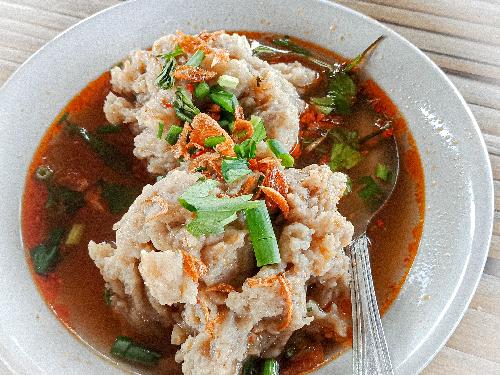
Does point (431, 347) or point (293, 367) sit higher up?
point (431, 347)

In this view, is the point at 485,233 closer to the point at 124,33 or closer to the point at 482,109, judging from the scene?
the point at 482,109

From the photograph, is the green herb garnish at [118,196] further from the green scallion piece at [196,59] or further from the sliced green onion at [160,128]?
the green scallion piece at [196,59]

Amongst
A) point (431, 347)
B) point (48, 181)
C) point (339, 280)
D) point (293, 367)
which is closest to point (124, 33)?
point (48, 181)

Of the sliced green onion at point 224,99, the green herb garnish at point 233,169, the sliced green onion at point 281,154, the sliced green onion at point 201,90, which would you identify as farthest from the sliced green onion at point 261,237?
the sliced green onion at point 201,90

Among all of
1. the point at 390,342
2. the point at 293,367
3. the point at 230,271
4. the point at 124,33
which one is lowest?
the point at 293,367

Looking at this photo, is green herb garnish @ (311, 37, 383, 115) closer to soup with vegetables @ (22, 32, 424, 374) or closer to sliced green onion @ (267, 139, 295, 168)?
soup with vegetables @ (22, 32, 424, 374)

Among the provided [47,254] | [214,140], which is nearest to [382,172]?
[214,140]

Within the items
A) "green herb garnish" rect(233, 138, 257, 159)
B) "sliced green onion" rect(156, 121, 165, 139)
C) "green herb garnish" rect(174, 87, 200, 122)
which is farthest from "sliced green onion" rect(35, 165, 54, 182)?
"green herb garnish" rect(233, 138, 257, 159)
